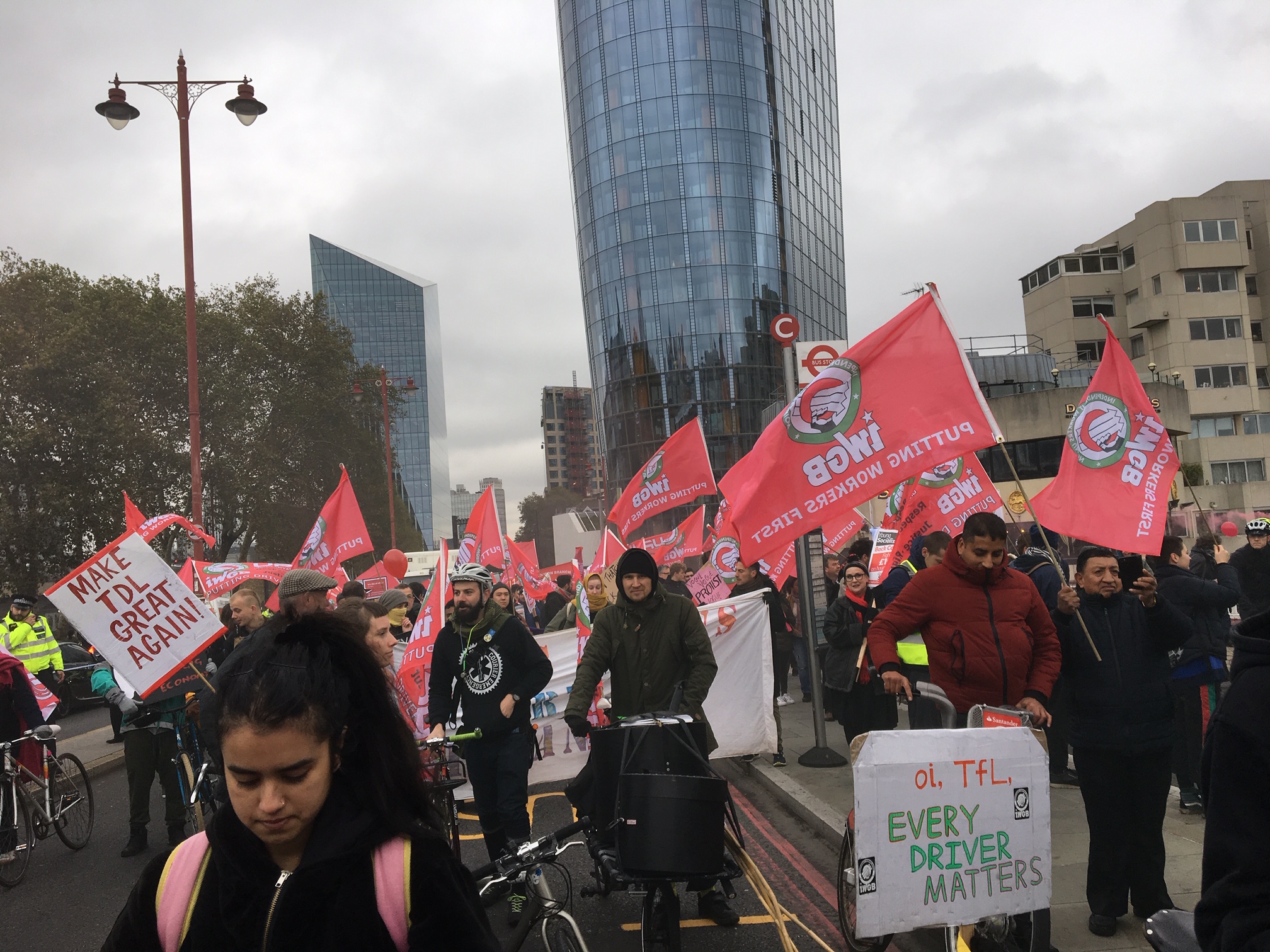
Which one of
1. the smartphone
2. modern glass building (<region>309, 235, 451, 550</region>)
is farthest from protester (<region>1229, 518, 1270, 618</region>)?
modern glass building (<region>309, 235, 451, 550</region>)

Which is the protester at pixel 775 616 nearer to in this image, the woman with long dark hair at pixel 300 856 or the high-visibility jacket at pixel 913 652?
the high-visibility jacket at pixel 913 652

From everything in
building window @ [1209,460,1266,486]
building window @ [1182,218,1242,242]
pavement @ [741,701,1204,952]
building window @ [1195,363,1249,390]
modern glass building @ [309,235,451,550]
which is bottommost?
pavement @ [741,701,1204,952]

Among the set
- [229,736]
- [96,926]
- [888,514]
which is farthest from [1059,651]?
[888,514]

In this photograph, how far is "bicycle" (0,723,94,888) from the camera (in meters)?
6.85

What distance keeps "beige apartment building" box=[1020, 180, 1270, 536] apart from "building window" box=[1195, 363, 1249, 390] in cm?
5

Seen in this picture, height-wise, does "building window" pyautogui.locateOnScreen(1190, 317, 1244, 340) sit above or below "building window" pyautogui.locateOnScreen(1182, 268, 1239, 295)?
below

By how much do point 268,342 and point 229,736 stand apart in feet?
122

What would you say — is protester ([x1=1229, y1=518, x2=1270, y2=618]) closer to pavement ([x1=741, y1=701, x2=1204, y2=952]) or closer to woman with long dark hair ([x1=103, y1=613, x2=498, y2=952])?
pavement ([x1=741, y1=701, x2=1204, y2=952])

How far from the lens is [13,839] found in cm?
688

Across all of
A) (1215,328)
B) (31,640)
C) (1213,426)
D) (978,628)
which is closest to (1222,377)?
(1215,328)

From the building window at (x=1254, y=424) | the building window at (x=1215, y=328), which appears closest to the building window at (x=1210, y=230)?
the building window at (x=1215, y=328)

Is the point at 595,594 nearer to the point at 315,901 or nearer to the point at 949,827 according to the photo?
the point at 949,827

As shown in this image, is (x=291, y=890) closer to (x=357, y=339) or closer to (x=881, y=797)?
(x=881, y=797)

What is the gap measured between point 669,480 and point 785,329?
3.74 meters
